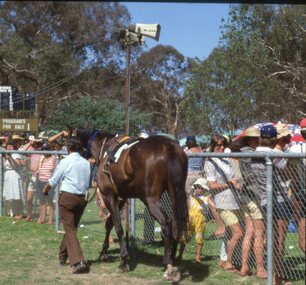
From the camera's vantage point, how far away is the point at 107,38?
144 feet

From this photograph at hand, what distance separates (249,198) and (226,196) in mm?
484

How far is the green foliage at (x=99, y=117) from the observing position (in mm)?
34000

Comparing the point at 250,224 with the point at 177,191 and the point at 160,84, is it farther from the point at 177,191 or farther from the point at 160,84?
the point at 160,84

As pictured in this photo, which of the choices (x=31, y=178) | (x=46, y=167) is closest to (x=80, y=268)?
(x=46, y=167)

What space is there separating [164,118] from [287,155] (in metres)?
50.7

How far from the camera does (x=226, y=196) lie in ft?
24.3

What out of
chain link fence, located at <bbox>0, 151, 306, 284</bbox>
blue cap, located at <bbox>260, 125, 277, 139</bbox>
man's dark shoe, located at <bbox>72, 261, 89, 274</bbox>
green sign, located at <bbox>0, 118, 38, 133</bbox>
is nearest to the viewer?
chain link fence, located at <bbox>0, 151, 306, 284</bbox>

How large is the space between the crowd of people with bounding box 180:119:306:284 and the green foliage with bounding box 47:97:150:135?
25.7m

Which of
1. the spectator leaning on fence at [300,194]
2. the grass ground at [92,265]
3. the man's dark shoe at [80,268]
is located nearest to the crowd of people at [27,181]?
the grass ground at [92,265]

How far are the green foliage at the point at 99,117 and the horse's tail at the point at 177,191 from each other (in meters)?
26.3

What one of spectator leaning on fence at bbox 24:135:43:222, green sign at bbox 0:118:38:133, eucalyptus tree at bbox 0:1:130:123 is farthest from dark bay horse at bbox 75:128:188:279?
eucalyptus tree at bbox 0:1:130:123

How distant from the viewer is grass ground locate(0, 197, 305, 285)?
7250 mm

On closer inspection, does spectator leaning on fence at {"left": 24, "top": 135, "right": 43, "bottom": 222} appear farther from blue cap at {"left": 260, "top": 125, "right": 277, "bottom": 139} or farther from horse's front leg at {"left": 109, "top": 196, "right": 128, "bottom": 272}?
blue cap at {"left": 260, "top": 125, "right": 277, "bottom": 139}

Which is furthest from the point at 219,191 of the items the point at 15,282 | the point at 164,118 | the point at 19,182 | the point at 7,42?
the point at 164,118
